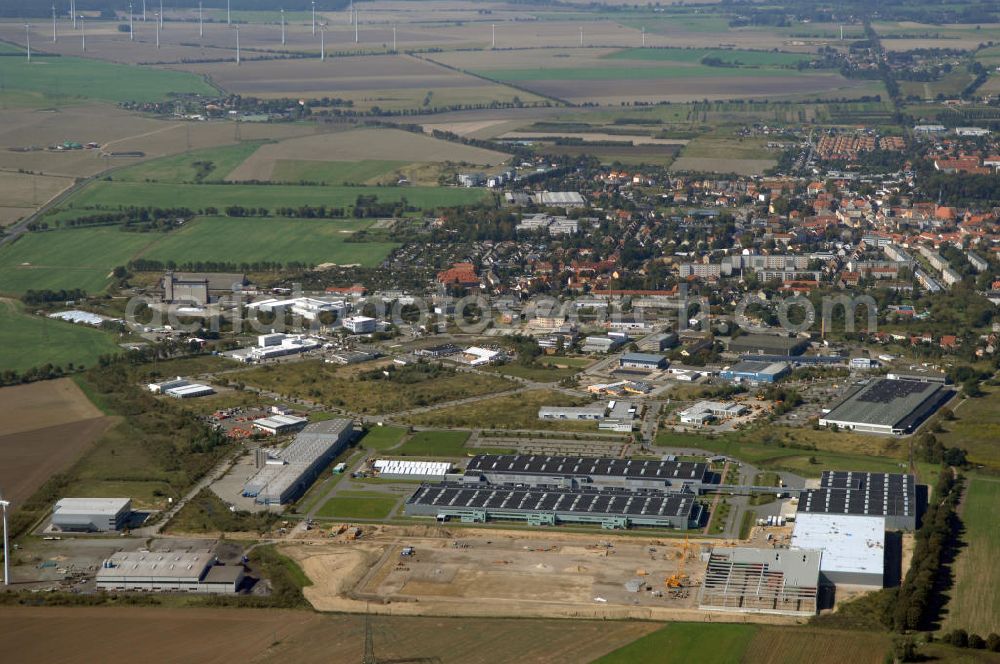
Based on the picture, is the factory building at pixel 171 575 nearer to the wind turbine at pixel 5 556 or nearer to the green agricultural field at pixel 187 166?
the wind turbine at pixel 5 556

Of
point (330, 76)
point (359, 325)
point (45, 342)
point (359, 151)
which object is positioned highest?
point (330, 76)

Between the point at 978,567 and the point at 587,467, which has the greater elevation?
the point at 978,567

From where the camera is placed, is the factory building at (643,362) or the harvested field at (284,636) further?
the factory building at (643,362)

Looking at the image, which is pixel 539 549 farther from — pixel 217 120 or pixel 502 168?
pixel 217 120

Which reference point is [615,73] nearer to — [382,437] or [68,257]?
[68,257]

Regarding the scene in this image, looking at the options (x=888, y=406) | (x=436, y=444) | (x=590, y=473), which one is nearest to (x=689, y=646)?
(x=590, y=473)

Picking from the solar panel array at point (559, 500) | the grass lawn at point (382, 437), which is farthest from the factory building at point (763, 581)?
the grass lawn at point (382, 437)

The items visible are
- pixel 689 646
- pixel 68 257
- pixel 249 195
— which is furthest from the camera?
pixel 249 195
